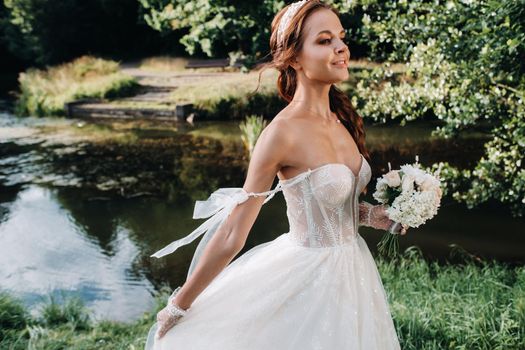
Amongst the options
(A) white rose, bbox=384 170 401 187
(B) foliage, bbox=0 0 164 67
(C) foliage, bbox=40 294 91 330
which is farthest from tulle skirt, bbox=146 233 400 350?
(B) foliage, bbox=0 0 164 67

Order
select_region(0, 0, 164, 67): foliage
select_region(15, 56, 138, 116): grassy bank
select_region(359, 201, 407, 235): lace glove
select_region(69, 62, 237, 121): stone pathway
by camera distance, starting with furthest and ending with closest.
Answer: select_region(0, 0, 164, 67): foliage < select_region(15, 56, 138, 116): grassy bank < select_region(69, 62, 237, 121): stone pathway < select_region(359, 201, 407, 235): lace glove

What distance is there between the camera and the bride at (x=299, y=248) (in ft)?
6.29

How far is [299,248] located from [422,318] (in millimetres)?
2058

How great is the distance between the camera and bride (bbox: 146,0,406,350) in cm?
192

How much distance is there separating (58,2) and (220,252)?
29778 mm

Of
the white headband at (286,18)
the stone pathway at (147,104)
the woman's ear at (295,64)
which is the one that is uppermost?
the white headband at (286,18)

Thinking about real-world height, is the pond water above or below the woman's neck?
below

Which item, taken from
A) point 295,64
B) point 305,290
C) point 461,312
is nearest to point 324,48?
point 295,64

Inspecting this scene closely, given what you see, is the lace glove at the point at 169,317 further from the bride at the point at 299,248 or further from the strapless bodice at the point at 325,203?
the strapless bodice at the point at 325,203

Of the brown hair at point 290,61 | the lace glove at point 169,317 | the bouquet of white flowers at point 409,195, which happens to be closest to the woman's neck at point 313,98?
the brown hair at point 290,61

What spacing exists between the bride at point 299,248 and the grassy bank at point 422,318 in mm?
1734

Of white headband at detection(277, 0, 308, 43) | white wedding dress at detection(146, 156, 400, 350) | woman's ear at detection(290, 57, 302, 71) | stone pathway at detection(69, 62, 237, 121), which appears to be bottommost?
stone pathway at detection(69, 62, 237, 121)

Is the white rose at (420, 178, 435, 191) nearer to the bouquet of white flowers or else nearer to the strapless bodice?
the bouquet of white flowers

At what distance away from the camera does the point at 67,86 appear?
20250mm
